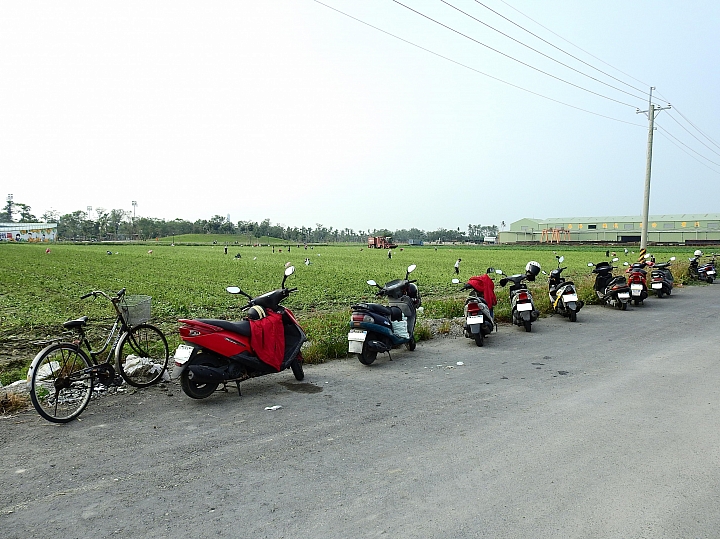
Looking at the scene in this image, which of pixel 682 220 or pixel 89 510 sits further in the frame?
pixel 682 220

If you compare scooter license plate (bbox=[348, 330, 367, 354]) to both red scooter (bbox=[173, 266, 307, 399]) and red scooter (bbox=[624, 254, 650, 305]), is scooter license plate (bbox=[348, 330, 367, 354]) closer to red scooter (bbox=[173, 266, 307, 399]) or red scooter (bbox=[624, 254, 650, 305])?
red scooter (bbox=[173, 266, 307, 399])

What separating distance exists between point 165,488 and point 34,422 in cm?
217

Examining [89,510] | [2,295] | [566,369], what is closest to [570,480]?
[89,510]

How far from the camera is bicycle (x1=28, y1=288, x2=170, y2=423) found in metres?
5.05

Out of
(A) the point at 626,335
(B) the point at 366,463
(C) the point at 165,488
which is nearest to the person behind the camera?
(C) the point at 165,488

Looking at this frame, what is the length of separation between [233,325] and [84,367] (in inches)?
60.1

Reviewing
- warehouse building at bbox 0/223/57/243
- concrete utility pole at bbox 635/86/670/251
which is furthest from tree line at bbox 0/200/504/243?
concrete utility pole at bbox 635/86/670/251

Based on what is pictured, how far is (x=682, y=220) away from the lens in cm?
8512

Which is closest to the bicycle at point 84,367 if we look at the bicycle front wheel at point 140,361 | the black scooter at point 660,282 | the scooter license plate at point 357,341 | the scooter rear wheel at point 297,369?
the bicycle front wheel at point 140,361

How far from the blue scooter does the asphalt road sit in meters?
0.62

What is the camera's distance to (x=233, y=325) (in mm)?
5898

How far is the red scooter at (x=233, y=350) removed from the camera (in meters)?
5.62

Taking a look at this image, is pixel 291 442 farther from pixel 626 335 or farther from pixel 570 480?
pixel 626 335

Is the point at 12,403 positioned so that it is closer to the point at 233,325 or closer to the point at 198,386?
the point at 198,386
